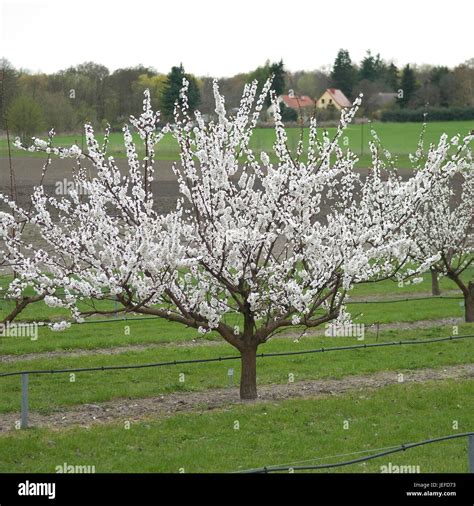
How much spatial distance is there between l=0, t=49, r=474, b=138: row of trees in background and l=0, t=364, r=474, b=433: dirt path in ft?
20.4

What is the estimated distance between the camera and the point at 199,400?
16.0 metres

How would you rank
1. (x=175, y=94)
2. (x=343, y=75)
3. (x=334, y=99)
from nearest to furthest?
1. (x=175, y=94)
2. (x=334, y=99)
3. (x=343, y=75)

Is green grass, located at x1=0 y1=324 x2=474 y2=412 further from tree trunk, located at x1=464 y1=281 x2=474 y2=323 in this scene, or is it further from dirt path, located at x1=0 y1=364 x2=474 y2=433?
tree trunk, located at x1=464 y1=281 x2=474 y2=323

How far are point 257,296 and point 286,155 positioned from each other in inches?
120

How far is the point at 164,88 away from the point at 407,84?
126 ft

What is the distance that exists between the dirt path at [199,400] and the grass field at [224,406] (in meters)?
0.13

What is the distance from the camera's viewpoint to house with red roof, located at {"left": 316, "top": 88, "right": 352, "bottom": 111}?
276 ft

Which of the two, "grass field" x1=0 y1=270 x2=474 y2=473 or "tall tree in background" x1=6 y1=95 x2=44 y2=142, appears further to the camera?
"tall tree in background" x1=6 y1=95 x2=44 y2=142

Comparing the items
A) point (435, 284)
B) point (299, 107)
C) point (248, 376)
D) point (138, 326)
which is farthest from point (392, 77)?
point (248, 376)

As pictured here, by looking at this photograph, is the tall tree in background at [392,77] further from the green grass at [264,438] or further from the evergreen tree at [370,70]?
the green grass at [264,438]

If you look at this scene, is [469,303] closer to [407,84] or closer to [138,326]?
[138,326]

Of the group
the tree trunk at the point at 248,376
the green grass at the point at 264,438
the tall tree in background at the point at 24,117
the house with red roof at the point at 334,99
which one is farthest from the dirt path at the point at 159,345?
the house with red roof at the point at 334,99

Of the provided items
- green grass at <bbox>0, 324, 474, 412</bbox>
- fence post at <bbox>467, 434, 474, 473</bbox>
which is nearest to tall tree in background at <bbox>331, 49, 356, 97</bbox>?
green grass at <bbox>0, 324, 474, 412</bbox>

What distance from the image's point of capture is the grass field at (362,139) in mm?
58812
